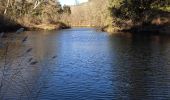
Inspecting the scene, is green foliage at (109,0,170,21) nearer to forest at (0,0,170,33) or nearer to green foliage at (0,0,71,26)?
forest at (0,0,170,33)

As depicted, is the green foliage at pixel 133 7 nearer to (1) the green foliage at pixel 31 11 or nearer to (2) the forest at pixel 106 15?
(2) the forest at pixel 106 15

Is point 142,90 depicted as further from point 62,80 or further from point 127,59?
point 127,59

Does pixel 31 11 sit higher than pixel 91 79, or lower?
higher

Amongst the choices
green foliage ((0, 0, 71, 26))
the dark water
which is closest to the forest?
green foliage ((0, 0, 71, 26))

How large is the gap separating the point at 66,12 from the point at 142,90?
7066 cm

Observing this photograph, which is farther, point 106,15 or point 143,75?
point 106,15

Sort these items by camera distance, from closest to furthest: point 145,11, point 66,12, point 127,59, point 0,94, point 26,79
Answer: point 0,94 < point 26,79 < point 127,59 < point 145,11 < point 66,12

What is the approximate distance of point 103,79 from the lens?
50.6 feet

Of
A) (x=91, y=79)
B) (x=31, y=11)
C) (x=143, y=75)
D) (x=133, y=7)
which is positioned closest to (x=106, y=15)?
(x=133, y=7)

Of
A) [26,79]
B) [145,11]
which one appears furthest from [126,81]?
[145,11]

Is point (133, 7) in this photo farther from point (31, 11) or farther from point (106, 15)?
point (31, 11)

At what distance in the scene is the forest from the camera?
5131 centimetres

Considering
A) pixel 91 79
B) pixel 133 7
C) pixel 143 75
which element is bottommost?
pixel 143 75

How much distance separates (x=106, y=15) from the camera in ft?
182
